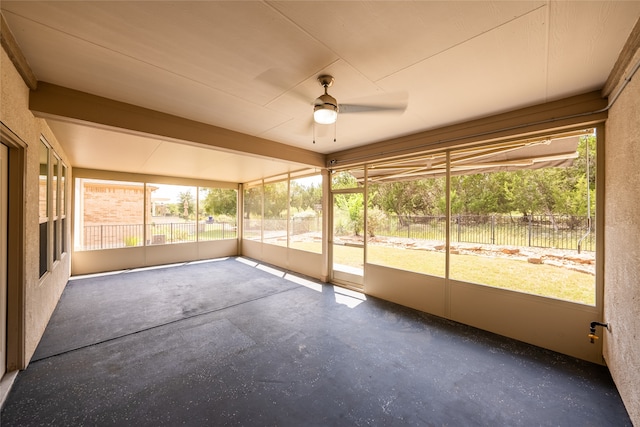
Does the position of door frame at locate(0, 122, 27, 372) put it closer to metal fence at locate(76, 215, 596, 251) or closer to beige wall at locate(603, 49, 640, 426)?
metal fence at locate(76, 215, 596, 251)

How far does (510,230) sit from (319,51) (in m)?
2.91

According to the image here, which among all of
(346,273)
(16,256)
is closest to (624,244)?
(346,273)

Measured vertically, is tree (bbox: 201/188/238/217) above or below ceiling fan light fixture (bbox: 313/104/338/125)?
below

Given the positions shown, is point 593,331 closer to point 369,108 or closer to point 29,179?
point 369,108

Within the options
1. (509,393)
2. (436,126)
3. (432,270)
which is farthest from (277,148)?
(509,393)

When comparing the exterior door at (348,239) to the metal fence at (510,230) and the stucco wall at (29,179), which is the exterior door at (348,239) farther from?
the stucco wall at (29,179)

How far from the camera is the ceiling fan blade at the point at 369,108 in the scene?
2.54 m

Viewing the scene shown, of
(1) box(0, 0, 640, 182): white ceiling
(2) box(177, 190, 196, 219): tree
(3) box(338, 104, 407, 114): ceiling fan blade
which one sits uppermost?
(1) box(0, 0, 640, 182): white ceiling

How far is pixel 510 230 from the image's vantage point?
9.86 ft

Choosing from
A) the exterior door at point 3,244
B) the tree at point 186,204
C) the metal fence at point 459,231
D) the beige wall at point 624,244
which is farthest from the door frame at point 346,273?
the tree at point 186,204

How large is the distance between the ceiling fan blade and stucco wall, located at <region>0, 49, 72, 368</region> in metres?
2.46

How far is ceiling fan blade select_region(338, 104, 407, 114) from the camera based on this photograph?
2.54m

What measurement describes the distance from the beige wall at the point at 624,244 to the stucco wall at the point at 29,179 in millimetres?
4105

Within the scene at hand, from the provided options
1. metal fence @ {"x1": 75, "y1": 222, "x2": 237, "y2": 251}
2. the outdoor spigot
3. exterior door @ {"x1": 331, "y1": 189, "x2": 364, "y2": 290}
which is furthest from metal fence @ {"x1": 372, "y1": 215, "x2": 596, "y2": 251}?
metal fence @ {"x1": 75, "y1": 222, "x2": 237, "y2": 251}
